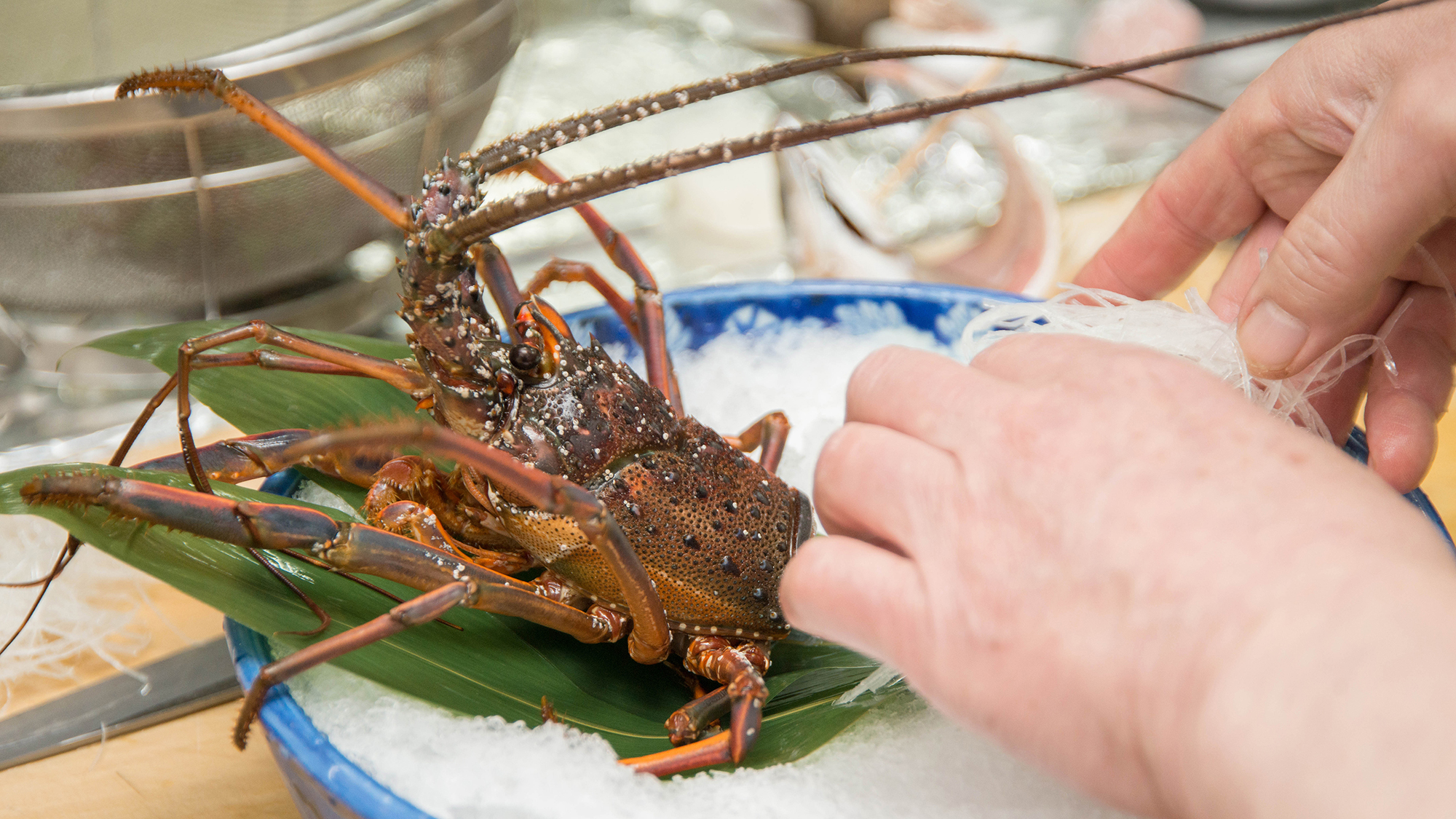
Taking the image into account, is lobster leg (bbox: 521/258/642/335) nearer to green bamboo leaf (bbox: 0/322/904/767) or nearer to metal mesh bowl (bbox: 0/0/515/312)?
green bamboo leaf (bbox: 0/322/904/767)

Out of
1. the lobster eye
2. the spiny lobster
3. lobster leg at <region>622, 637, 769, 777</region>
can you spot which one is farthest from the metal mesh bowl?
lobster leg at <region>622, 637, 769, 777</region>

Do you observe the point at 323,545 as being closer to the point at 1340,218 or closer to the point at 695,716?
the point at 695,716

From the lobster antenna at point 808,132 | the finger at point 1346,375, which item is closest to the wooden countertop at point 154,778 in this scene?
the lobster antenna at point 808,132

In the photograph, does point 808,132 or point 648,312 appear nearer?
point 808,132

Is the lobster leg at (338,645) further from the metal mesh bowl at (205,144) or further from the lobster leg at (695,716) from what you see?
the metal mesh bowl at (205,144)

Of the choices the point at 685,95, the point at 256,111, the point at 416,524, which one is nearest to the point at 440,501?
the point at 416,524

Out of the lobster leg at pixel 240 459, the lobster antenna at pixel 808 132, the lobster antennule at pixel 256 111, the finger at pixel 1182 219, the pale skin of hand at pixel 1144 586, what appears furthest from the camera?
the finger at pixel 1182 219
